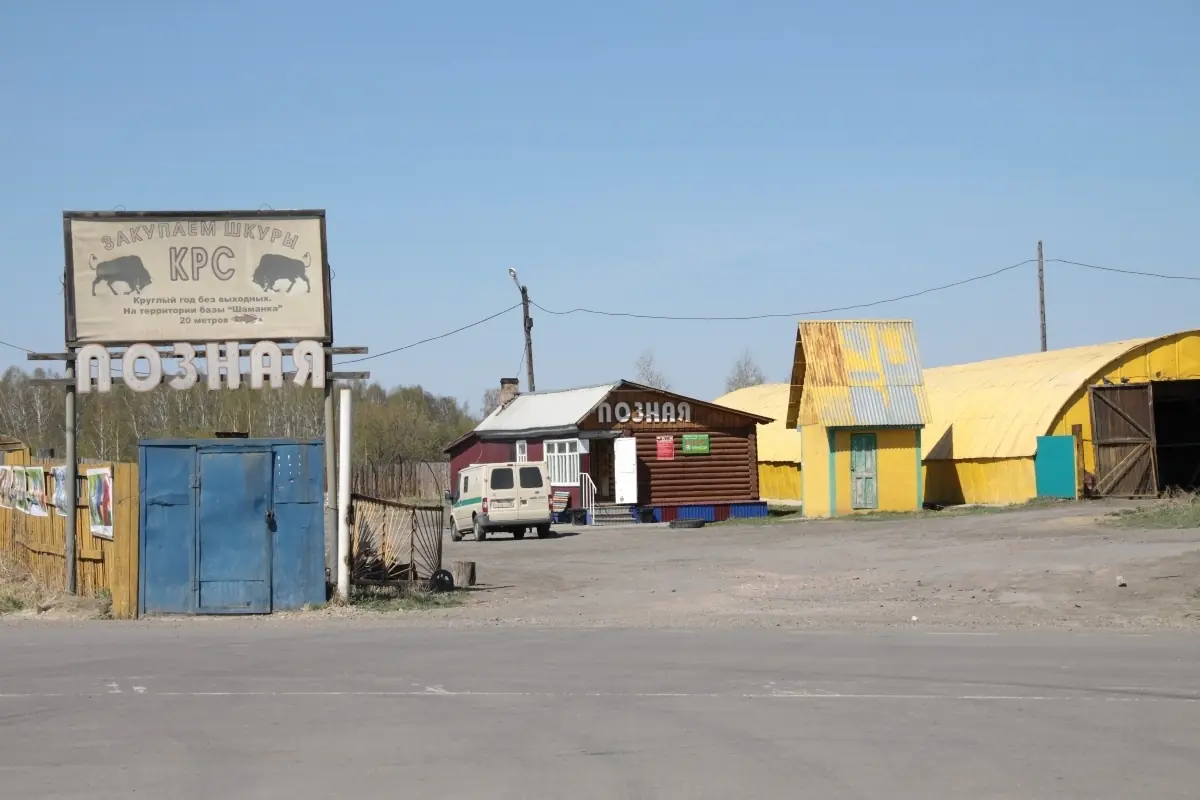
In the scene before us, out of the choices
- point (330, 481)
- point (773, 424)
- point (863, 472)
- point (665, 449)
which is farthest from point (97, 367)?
point (773, 424)

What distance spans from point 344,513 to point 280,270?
411cm

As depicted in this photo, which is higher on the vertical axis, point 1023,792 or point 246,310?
point 246,310

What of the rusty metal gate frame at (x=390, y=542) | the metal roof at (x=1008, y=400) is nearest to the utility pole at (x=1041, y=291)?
the metal roof at (x=1008, y=400)

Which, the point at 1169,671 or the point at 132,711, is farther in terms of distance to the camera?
the point at 1169,671

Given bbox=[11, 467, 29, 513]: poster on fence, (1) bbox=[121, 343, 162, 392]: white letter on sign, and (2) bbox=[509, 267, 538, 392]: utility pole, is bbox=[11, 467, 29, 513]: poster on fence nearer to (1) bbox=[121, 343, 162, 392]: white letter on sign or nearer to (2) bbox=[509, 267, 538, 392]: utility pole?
(1) bbox=[121, 343, 162, 392]: white letter on sign

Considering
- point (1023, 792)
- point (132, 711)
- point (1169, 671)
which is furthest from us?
point (1169, 671)

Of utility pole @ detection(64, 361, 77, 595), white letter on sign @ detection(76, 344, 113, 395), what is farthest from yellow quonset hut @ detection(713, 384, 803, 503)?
utility pole @ detection(64, 361, 77, 595)

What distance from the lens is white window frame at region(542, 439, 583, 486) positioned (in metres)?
44.6

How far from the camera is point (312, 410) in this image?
8206 centimetres

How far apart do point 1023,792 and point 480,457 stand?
4480 centimetres

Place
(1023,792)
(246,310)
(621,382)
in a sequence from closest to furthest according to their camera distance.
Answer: (1023,792)
(246,310)
(621,382)

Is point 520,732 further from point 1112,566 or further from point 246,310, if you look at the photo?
point 1112,566

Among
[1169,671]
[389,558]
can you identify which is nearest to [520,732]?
[1169,671]

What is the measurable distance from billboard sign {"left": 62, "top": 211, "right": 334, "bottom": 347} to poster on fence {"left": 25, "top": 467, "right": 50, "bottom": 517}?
4.18 m
